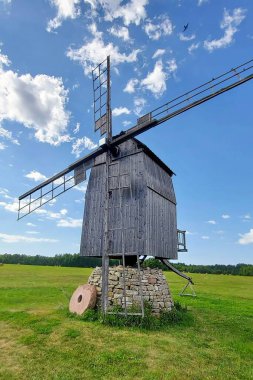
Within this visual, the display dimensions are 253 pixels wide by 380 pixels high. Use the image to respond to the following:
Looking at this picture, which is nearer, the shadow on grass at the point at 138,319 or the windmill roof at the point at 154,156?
the shadow on grass at the point at 138,319

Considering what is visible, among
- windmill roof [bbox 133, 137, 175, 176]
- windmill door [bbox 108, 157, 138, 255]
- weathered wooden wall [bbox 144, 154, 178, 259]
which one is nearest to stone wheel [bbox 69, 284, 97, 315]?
windmill door [bbox 108, 157, 138, 255]

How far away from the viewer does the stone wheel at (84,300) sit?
52.0 ft

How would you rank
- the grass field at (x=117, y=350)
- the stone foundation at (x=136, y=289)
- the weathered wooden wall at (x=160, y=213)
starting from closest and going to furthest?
the grass field at (x=117, y=350)
the stone foundation at (x=136, y=289)
the weathered wooden wall at (x=160, y=213)

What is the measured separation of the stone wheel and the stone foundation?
412 millimetres

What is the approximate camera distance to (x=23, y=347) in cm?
1124

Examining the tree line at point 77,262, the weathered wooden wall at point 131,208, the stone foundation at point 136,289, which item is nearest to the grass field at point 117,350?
the stone foundation at point 136,289

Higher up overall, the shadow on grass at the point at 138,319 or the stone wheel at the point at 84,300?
the stone wheel at the point at 84,300

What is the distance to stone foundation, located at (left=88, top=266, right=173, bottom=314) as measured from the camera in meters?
15.4

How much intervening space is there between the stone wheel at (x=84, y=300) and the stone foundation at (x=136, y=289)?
16.2 inches

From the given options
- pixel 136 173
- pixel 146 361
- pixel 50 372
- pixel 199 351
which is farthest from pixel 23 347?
pixel 136 173

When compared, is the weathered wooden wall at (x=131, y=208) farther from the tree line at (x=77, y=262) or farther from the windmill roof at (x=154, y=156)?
the tree line at (x=77, y=262)

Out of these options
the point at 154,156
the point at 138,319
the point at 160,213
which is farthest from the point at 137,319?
the point at 154,156

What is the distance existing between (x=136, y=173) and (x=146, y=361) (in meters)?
9.84

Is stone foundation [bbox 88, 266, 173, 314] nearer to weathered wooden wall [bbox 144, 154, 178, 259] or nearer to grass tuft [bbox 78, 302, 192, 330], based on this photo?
grass tuft [bbox 78, 302, 192, 330]
